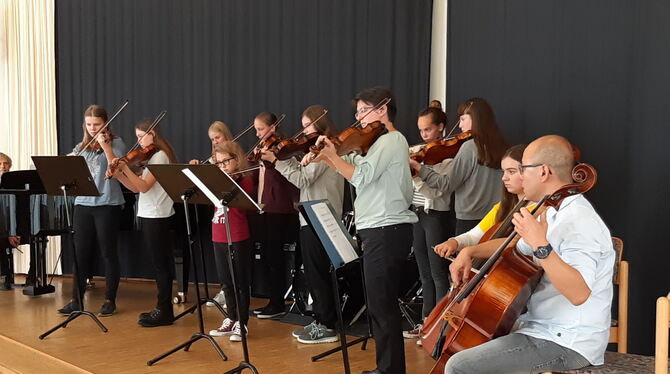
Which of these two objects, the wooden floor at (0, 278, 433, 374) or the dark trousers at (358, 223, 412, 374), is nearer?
the dark trousers at (358, 223, 412, 374)

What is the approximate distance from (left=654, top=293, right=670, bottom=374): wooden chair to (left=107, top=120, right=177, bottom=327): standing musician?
3.55 metres

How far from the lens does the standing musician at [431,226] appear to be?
4414 mm

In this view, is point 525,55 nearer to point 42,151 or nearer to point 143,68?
point 143,68

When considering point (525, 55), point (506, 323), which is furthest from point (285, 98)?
point (506, 323)

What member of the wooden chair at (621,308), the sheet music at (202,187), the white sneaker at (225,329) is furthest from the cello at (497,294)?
the white sneaker at (225,329)

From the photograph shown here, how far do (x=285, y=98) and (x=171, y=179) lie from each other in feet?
8.29

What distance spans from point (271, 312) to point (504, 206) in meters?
2.63

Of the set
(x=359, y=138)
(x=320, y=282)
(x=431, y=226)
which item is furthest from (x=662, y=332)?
(x=320, y=282)

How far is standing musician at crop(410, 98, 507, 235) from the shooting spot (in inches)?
165

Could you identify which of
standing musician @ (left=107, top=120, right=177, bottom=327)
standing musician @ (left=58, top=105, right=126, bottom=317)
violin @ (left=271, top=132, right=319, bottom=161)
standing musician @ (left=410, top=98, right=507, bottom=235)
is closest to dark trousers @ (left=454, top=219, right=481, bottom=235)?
standing musician @ (left=410, top=98, right=507, bottom=235)

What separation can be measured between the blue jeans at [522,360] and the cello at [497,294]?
0.11 metres

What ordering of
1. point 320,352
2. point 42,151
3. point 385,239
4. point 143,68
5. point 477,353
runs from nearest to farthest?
point 477,353 < point 385,239 < point 320,352 < point 143,68 < point 42,151

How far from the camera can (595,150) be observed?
438 cm

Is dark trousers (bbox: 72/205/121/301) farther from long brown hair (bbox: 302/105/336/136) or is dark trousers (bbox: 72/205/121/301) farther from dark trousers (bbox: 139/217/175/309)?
long brown hair (bbox: 302/105/336/136)
